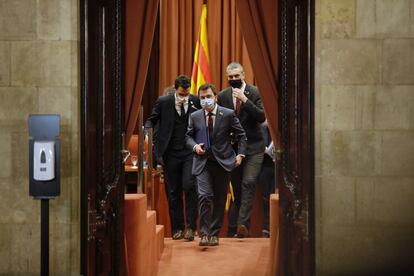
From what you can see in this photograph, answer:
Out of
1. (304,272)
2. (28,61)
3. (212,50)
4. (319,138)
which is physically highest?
(212,50)

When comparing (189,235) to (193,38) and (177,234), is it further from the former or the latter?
(193,38)

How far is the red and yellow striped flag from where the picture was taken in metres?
8.77

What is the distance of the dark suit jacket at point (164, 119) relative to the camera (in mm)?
6789

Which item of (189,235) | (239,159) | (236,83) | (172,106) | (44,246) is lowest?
(189,235)

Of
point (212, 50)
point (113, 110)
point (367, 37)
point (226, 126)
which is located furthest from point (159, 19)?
point (367, 37)

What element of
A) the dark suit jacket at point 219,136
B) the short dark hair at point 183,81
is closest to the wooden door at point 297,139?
the dark suit jacket at point 219,136

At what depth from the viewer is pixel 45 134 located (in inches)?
154

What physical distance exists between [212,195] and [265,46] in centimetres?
187

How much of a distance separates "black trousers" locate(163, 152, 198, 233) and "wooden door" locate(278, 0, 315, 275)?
76.2 inches

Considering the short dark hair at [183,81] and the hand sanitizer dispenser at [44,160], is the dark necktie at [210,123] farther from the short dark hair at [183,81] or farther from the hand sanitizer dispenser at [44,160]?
the hand sanitizer dispenser at [44,160]

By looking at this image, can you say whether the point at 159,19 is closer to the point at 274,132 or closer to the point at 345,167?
the point at 274,132

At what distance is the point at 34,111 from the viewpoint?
14.5 feet

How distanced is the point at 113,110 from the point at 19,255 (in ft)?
4.01

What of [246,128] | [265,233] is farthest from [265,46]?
[265,233]
